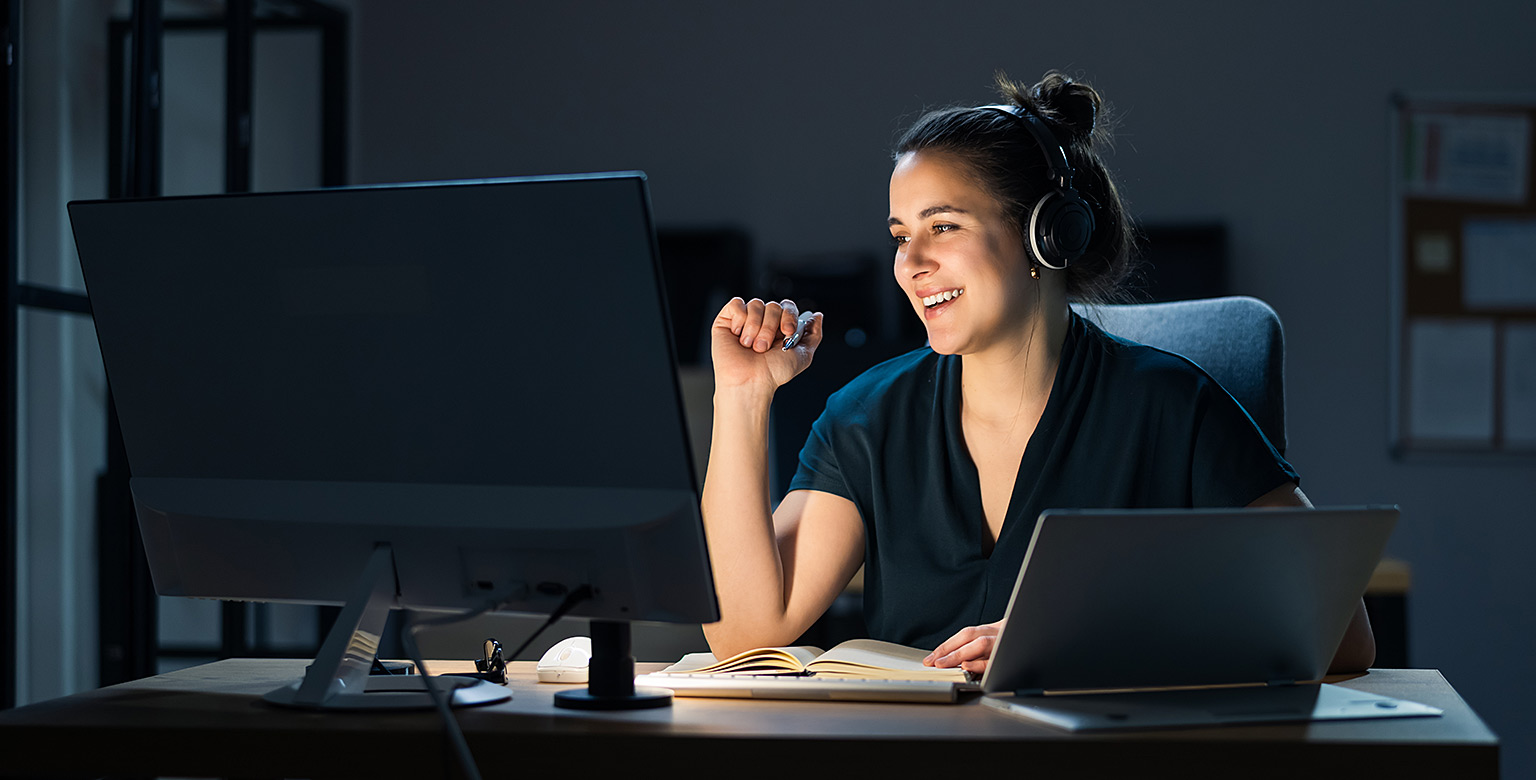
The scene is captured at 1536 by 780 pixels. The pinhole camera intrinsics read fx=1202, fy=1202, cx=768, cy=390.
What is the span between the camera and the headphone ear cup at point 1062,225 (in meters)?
1.26

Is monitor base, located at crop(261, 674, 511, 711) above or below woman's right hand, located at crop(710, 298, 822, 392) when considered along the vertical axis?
below

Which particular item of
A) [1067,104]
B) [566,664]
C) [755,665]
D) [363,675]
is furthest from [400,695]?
[1067,104]

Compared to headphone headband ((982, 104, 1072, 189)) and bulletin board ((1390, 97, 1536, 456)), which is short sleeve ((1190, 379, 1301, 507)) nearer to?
headphone headband ((982, 104, 1072, 189))

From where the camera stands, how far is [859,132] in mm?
3078

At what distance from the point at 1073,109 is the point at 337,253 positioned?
902mm

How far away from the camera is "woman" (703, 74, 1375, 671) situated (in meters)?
1.25

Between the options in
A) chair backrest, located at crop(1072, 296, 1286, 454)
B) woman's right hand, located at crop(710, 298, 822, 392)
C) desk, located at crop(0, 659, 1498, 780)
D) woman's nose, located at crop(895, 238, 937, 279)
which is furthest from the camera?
chair backrest, located at crop(1072, 296, 1286, 454)

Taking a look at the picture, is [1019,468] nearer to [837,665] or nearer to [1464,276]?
[837,665]

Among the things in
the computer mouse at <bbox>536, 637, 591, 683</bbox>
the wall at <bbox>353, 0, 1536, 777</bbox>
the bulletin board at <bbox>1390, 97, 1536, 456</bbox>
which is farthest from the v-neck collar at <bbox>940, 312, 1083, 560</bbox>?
the bulletin board at <bbox>1390, 97, 1536, 456</bbox>

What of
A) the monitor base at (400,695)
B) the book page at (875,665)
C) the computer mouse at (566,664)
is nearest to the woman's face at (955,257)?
the book page at (875,665)

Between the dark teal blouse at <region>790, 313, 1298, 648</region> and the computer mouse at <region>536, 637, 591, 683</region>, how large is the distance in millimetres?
462

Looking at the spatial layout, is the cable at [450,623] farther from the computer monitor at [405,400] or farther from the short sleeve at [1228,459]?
the short sleeve at [1228,459]

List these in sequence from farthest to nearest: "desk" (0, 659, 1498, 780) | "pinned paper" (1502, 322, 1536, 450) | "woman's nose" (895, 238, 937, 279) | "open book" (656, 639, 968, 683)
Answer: "pinned paper" (1502, 322, 1536, 450) → "woman's nose" (895, 238, 937, 279) → "open book" (656, 639, 968, 683) → "desk" (0, 659, 1498, 780)

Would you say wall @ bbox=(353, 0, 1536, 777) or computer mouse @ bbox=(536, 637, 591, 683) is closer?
computer mouse @ bbox=(536, 637, 591, 683)
